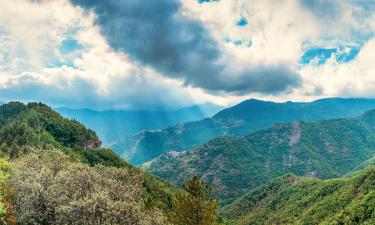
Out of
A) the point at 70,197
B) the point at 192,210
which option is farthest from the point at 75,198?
the point at 192,210

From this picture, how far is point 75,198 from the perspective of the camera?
6234 cm

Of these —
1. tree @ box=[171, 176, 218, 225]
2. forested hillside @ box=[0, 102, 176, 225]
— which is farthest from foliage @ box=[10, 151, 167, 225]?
tree @ box=[171, 176, 218, 225]

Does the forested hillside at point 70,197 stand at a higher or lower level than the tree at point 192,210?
higher

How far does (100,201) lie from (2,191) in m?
22.4

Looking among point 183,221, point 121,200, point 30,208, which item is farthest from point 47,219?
point 183,221

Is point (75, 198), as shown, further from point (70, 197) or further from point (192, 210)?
point (192, 210)

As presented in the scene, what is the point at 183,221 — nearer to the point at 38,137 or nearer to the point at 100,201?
the point at 100,201

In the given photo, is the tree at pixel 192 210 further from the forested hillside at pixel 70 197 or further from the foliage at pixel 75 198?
the foliage at pixel 75 198

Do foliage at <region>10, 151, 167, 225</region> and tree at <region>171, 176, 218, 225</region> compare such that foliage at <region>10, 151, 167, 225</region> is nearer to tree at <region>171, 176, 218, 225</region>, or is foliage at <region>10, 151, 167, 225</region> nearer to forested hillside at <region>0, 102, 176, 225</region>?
forested hillside at <region>0, 102, 176, 225</region>

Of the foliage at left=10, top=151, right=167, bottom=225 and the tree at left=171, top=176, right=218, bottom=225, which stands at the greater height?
the foliage at left=10, top=151, right=167, bottom=225

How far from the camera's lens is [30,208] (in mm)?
63219

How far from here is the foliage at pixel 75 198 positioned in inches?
2315

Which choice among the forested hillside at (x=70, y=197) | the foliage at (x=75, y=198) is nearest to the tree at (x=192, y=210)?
the forested hillside at (x=70, y=197)

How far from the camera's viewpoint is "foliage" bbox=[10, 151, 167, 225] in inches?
2315
